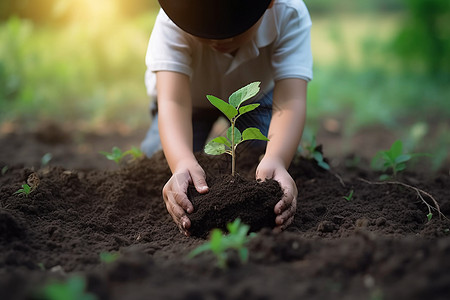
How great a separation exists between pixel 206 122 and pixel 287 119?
1.22 meters

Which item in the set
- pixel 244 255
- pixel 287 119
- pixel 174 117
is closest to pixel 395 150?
pixel 287 119

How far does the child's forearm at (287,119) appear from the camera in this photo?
222 centimetres

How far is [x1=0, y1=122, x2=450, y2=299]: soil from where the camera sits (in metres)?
1.23

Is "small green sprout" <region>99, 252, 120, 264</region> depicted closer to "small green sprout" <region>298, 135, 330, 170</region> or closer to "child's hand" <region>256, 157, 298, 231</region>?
"child's hand" <region>256, 157, 298, 231</region>

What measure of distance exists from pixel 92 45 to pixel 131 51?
51 cm

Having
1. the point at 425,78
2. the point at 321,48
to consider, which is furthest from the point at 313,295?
the point at 321,48

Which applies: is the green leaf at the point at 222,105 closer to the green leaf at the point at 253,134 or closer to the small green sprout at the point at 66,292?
the green leaf at the point at 253,134

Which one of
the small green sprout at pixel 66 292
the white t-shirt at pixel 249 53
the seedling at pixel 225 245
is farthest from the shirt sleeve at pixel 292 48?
the small green sprout at pixel 66 292

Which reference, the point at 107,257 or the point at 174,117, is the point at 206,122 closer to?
the point at 174,117

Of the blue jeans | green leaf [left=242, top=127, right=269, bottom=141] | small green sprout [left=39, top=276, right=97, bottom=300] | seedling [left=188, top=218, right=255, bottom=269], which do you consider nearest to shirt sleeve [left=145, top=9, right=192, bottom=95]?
the blue jeans

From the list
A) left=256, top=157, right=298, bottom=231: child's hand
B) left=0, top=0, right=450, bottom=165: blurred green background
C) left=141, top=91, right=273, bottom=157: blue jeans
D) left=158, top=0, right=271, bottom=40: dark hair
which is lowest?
left=0, top=0, right=450, bottom=165: blurred green background

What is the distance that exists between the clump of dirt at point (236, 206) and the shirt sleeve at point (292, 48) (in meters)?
0.77

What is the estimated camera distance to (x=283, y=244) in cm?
148

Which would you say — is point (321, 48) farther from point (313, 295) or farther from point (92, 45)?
point (313, 295)
